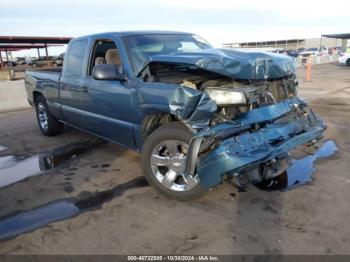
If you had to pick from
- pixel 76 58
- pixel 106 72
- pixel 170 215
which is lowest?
pixel 170 215

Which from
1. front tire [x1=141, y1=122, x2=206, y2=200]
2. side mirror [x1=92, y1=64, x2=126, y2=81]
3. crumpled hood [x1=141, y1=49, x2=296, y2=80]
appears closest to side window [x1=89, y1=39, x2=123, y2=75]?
side mirror [x1=92, y1=64, x2=126, y2=81]

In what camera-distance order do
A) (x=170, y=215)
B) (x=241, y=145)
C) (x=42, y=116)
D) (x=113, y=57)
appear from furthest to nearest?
1. (x=42, y=116)
2. (x=113, y=57)
3. (x=170, y=215)
4. (x=241, y=145)

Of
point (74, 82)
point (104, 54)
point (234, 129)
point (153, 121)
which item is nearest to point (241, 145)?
point (234, 129)

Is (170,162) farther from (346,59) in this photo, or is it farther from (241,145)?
(346,59)

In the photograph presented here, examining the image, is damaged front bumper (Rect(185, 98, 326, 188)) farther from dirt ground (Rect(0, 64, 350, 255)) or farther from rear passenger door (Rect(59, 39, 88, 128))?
rear passenger door (Rect(59, 39, 88, 128))

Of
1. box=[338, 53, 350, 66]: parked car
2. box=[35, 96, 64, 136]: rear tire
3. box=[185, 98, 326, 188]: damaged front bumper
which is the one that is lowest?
box=[338, 53, 350, 66]: parked car

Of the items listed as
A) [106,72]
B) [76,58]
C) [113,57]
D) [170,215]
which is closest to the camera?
[170,215]

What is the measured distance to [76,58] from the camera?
18.1 feet

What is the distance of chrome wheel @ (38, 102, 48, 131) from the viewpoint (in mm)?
6979

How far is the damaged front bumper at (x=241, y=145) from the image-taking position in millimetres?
3244

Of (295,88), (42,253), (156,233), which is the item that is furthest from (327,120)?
(42,253)

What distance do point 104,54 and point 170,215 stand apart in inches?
112

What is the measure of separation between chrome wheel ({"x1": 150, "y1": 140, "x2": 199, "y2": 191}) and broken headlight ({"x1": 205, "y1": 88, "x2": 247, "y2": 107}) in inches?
22.7

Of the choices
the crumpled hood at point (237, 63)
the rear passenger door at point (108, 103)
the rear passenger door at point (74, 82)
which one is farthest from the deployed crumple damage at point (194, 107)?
the rear passenger door at point (74, 82)
